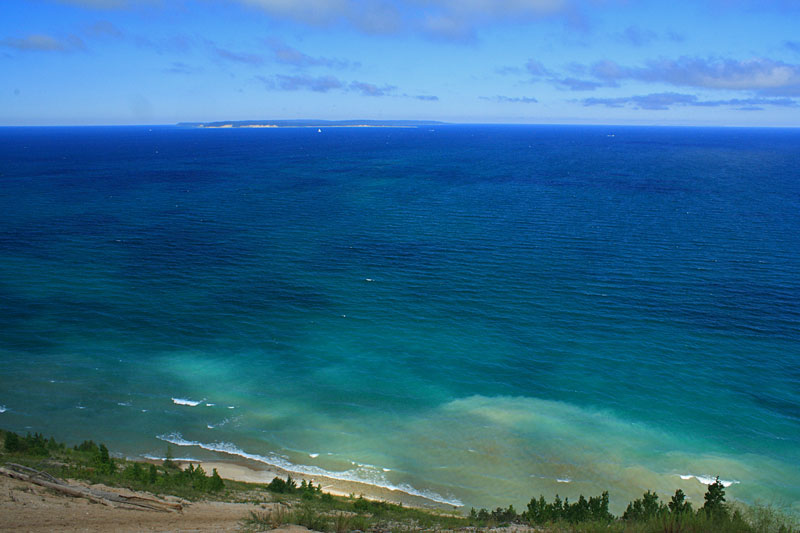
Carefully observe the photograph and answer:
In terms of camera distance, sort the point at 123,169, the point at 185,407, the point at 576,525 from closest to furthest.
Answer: the point at 576,525, the point at 185,407, the point at 123,169

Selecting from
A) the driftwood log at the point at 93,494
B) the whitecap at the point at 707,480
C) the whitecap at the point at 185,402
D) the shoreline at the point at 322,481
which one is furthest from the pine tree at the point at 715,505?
the whitecap at the point at 185,402

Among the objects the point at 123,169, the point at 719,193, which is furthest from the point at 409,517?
the point at 123,169

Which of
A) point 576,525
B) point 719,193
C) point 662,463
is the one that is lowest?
point 662,463

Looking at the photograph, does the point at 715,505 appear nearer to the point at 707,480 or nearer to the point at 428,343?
the point at 707,480

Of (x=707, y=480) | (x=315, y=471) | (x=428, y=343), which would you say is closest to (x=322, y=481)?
(x=315, y=471)

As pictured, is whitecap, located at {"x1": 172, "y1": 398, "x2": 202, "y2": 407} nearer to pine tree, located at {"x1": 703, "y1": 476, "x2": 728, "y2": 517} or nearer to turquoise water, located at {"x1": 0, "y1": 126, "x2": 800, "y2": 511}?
turquoise water, located at {"x1": 0, "y1": 126, "x2": 800, "y2": 511}

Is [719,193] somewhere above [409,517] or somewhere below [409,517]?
above

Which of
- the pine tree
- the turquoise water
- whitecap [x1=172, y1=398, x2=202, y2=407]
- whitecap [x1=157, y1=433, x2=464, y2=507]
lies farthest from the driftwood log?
A: the pine tree

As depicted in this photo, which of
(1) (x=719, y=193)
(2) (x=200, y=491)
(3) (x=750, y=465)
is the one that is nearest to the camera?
(2) (x=200, y=491)

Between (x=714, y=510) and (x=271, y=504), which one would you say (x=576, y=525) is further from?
(x=271, y=504)

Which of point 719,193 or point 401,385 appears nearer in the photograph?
point 401,385
